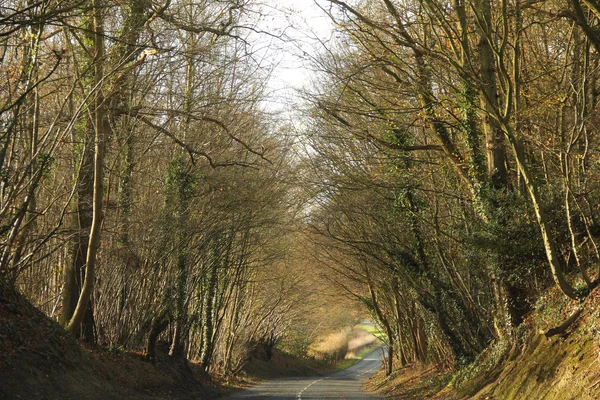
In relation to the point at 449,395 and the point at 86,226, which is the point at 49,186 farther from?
the point at 449,395

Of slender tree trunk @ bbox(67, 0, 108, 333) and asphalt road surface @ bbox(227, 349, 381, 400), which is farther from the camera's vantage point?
asphalt road surface @ bbox(227, 349, 381, 400)

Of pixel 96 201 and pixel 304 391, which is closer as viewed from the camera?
pixel 96 201

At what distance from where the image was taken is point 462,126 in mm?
17031

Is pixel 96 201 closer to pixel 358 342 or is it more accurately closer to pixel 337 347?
pixel 337 347

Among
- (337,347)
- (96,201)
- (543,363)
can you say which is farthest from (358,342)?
(543,363)

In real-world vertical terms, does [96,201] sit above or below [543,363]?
above

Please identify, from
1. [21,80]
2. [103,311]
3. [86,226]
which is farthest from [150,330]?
[21,80]

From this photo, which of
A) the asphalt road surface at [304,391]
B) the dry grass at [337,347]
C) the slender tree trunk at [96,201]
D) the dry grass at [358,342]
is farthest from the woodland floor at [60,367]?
the dry grass at [358,342]

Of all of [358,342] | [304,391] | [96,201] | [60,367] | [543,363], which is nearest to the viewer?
[60,367]

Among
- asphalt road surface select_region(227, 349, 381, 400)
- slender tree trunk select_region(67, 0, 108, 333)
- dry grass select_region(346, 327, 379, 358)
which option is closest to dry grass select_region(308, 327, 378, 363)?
dry grass select_region(346, 327, 379, 358)

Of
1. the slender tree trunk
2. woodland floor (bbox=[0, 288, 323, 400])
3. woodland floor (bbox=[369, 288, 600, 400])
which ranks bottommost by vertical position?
woodland floor (bbox=[369, 288, 600, 400])

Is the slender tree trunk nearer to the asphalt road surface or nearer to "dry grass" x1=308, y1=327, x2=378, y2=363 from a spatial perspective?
the asphalt road surface

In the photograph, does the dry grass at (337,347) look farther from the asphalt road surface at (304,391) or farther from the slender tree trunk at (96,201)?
the slender tree trunk at (96,201)

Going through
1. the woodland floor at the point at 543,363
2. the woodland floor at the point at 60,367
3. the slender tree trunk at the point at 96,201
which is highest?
the slender tree trunk at the point at 96,201
